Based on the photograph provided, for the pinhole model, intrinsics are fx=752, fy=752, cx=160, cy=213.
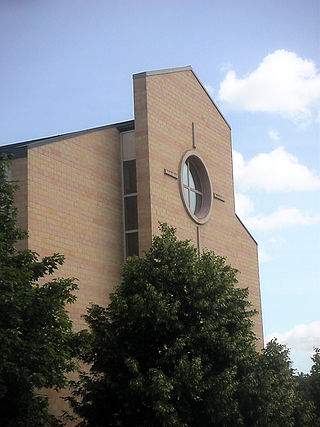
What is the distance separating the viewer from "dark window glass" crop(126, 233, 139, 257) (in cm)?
2964

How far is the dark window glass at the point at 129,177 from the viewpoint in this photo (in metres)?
30.4

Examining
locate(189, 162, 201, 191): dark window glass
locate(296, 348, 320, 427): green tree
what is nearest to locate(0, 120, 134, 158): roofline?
locate(189, 162, 201, 191): dark window glass

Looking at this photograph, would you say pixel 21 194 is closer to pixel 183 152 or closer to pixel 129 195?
pixel 129 195

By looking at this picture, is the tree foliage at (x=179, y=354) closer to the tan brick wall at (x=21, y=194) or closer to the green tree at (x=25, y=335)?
the green tree at (x=25, y=335)

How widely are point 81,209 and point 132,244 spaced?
10.7 ft

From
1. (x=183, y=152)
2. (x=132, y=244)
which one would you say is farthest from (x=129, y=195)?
(x=183, y=152)

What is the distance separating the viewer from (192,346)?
72.3 ft

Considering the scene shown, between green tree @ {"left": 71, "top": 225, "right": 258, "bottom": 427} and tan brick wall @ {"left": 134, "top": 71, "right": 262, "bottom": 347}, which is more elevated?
tan brick wall @ {"left": 134, "top": 71, "right": 262, "bottom": 347}

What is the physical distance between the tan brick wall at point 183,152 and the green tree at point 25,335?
10027mm

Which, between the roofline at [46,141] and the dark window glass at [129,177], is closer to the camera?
the roofline at [46,141]

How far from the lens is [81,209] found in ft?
89.9

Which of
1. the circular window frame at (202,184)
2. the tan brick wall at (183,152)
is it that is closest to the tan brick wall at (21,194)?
the tan brick wall at (183,152)

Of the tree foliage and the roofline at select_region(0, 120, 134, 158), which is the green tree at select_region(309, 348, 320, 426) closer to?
the tree foliage

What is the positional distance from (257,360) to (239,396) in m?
1.31
